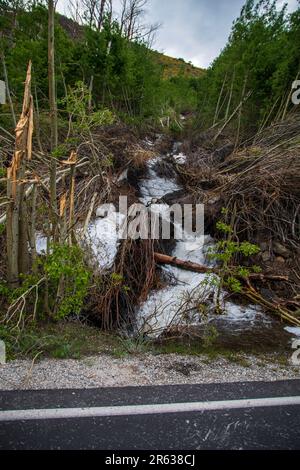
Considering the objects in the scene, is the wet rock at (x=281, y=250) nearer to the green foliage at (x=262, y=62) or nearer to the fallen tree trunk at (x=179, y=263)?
the fallen tree trunk at (x=179, y=263)

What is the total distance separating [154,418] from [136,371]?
31.2 inches

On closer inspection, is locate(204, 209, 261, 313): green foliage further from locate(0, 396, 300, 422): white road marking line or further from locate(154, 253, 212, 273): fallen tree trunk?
locate(0, 396, 300, 422): white road marking line

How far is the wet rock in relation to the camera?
21.3 ft

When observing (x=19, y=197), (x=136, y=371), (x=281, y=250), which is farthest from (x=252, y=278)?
(x=19, y=197)

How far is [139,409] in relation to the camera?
8.80ft

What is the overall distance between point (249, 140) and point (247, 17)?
19.6 ft

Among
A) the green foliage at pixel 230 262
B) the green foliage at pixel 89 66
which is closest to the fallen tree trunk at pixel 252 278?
the green foliage at pixel 230 262

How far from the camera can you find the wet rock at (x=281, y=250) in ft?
21.3

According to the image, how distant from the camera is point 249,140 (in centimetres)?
1067

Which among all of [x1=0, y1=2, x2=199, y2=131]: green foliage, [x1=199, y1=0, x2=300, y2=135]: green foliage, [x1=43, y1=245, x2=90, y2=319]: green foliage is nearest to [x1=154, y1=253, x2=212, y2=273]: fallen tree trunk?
[x1=43, y1=245, x2=90, y2=319]: green foliage

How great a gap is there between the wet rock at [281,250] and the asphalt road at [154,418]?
3.87 meters

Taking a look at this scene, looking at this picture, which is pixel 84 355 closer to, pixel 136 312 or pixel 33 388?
pixel 33 388

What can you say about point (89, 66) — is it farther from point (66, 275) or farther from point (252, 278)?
point (66, 275)

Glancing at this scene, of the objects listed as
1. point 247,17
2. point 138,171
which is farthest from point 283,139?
point 247,17
